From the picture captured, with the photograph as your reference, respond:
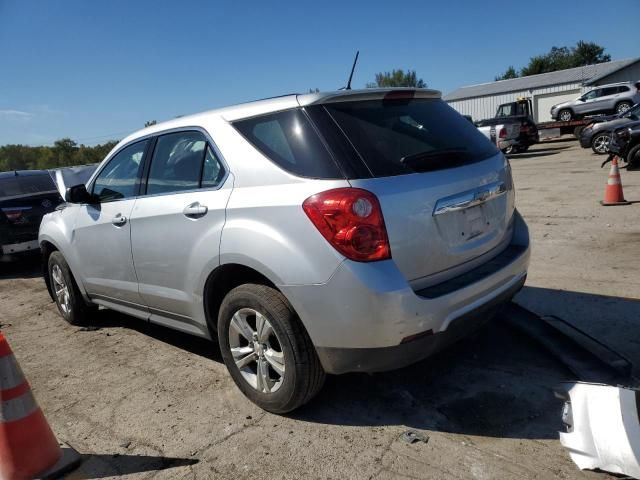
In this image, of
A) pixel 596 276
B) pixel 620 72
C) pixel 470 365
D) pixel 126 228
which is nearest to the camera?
pixel 470 365

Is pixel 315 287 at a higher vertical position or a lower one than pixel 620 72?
lower

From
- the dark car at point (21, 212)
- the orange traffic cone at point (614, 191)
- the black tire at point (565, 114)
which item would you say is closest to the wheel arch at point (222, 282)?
the dark car at point (21, 212)

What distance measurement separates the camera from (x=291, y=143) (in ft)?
9.39

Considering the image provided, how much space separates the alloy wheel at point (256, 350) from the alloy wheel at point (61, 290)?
106 inches

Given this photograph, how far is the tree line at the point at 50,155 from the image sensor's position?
50.3m

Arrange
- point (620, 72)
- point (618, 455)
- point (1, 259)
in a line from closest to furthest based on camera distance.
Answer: point (618, 455), point (1, 259), point (620, 72)

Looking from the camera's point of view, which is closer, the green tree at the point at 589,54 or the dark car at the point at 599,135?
the dark car at the point at 599,135

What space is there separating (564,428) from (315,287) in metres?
1.52

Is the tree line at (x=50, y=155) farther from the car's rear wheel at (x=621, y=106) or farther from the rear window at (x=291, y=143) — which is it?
the rear window at (x=291, y=143)

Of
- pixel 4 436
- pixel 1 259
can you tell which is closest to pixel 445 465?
pixel 4 436

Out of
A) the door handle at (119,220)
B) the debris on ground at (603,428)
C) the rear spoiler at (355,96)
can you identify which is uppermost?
the rear spoiler at (355,96)

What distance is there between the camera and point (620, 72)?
41281 millimetres

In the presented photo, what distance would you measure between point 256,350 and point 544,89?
47.5 metres

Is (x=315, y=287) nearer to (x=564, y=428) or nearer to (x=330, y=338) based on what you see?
(x=330, y=338)
